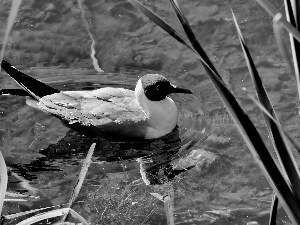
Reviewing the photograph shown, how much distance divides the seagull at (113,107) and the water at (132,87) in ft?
0.40

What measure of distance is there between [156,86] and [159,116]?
27 cm

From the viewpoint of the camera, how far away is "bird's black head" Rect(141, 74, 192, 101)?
5172 mm

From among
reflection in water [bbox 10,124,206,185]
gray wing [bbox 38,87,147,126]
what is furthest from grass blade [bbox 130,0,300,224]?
gray wing [bbox 38,87,147,126]

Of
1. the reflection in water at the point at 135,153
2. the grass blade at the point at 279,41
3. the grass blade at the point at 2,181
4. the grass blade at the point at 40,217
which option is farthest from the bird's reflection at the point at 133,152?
the grass blade at the point at 279,41

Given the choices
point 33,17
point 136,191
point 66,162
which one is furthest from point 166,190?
point 33,17

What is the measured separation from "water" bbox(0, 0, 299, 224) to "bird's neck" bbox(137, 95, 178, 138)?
111mm

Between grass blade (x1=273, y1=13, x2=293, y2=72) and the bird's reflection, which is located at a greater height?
the bird's reflection

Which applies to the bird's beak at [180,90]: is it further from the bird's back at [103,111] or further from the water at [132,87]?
the bird's back at [103,111]

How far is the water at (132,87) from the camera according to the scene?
3.98 metres

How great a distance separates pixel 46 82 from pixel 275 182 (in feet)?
12.8

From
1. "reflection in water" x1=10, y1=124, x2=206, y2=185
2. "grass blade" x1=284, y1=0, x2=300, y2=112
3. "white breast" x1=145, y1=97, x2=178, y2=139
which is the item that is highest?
"white breast" x1=145, y1=97, x2=178, y2=139

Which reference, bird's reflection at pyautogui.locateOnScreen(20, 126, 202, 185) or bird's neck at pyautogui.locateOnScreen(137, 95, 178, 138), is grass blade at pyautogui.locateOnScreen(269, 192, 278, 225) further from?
bird's neck at pyautogui.locateOnScreen(137, 95, 178, 138)

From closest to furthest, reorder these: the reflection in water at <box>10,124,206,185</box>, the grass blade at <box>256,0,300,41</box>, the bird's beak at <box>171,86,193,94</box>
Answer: the grass blade at <box>256,0,300,41</box>, the reflection in water at <box>10,124,206,185</box>, the bird's beak at <box>171,86,193,94</box>

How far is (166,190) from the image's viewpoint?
13.6 ft
